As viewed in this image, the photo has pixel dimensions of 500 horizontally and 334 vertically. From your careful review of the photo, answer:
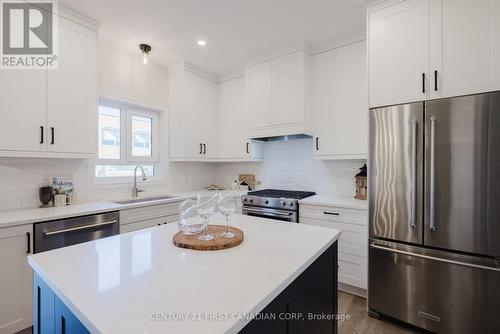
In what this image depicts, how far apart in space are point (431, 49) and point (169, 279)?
2329mm

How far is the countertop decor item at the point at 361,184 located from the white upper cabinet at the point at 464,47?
3.47 ft

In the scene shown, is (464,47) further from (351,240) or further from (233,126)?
(233,126)

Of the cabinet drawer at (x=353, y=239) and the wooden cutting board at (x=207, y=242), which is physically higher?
the wooden cutting board at (x=207, y=242)

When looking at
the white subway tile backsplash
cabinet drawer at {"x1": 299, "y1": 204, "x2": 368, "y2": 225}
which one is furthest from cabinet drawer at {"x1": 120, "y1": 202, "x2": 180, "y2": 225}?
cabinet drawer at {"x1": 299, "y1": 204, "x2": 368, "y2": 225}

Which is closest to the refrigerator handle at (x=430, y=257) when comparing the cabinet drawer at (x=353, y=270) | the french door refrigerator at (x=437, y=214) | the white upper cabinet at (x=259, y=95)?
the french door refrigerator at (x=437, y=214)

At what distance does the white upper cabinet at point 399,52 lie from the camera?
1.81 metres

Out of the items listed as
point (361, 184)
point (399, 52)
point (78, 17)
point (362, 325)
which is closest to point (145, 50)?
point (78, 17)

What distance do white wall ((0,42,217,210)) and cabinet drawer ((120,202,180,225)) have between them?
1.99 feet

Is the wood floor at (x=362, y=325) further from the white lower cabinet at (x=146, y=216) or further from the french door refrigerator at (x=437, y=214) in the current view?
the white lower cabinet at (x=146, y=216)

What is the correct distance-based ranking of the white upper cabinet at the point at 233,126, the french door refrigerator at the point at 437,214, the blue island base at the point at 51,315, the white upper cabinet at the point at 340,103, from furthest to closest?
the white upper cabinet at the point at 233,126
the white upper cabinet at the point at 340,103
the french door refrigerator at the point at 437,214
the blue island base at the point at 51,315

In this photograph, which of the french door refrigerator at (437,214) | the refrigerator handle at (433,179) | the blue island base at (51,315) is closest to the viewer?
the blue island base at (51,315)

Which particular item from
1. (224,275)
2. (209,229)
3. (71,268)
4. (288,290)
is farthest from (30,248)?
(288,290)

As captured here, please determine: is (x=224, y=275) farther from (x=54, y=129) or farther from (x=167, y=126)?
(x=167, y=126)

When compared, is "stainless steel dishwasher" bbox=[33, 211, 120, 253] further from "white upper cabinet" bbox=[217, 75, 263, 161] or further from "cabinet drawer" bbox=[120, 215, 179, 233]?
"white upper cabinet" bbox=[217, 75, 263, 161]
